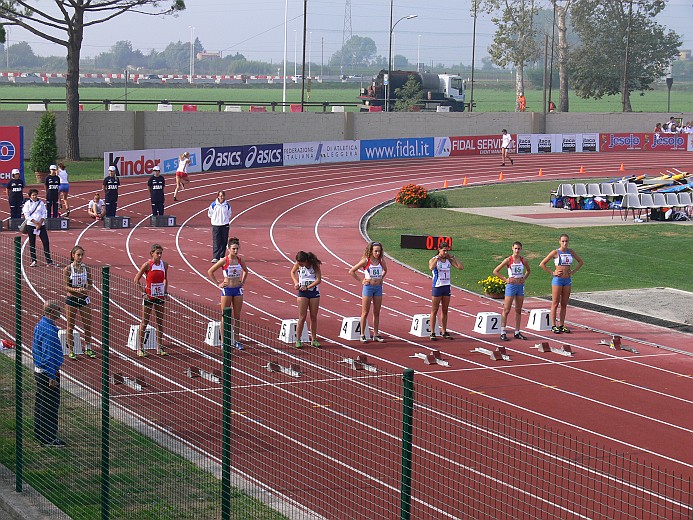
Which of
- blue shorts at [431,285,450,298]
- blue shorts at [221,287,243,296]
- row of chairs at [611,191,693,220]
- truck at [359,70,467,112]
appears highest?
truck at [359,70,467,112]

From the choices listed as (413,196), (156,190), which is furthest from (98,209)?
(413,196)

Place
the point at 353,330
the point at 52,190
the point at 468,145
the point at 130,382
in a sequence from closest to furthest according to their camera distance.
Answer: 1. the point at 130,382
2. the point at 353,330
3. the point at 52,190
4. the point at 468,145

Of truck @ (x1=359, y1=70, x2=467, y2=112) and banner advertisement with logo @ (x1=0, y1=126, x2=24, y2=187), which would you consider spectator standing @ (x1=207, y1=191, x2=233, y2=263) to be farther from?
truck @ (x1=359, y1=70, x2=467, y2=112)

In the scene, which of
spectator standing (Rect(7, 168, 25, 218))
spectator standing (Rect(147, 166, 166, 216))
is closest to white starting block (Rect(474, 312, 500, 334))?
spectator standing (Rect(7, 168, 25, 218))

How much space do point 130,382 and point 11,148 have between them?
2847cm

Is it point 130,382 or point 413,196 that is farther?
point 413,196

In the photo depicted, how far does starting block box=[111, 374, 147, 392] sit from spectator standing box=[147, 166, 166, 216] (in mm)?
20220

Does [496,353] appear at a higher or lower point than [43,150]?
lower

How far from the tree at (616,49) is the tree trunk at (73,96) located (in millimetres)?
52928

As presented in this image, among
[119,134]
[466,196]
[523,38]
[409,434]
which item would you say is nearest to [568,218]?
[466,196]

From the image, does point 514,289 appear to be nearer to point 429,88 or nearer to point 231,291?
point 231,291

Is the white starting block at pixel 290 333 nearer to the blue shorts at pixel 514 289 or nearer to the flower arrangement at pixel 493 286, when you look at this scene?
the blue shorts at pixel 514 289

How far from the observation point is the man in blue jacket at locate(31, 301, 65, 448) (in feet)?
36.3

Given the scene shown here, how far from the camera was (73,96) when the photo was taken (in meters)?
51.7
